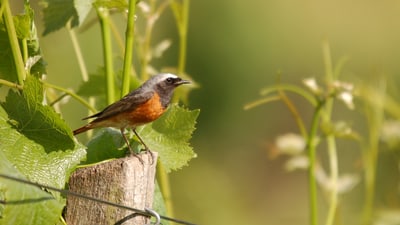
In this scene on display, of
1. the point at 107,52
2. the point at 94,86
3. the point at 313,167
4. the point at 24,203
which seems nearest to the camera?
the point at 24,203

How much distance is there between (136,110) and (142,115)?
0.07ft

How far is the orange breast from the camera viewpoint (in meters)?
2.54

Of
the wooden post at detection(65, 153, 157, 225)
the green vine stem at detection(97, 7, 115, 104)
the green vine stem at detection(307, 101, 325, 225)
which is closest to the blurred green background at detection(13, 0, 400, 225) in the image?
the green vine stem at detection(307, 101, 325, 225)

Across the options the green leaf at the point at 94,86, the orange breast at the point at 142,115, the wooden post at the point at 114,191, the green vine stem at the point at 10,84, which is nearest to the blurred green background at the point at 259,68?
the green leaf at the point at 94,86

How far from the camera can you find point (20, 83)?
238cm

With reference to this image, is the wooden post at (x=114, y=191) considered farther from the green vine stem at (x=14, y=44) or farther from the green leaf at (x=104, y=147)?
the green vine stem at (x=14, y=44)

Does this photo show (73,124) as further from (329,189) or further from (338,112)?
(338,112)

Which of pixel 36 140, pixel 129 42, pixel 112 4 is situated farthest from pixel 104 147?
pixel 112 4

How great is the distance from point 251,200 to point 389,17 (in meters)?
2.56

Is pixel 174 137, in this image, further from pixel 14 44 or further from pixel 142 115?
pixel 14 44

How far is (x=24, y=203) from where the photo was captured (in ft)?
6.77

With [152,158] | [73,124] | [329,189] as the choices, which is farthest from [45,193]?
[73,124]

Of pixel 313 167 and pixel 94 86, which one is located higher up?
pixel 94 86

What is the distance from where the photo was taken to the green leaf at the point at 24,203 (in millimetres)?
2035
